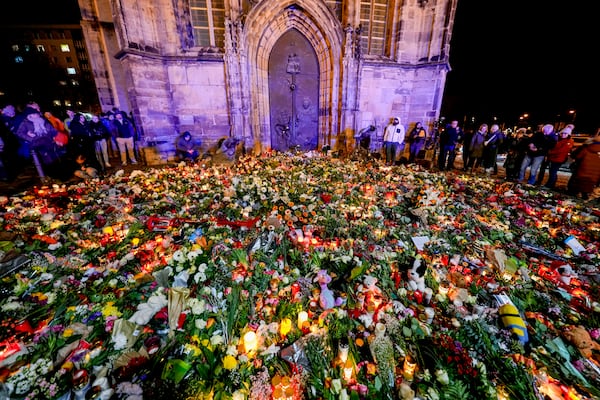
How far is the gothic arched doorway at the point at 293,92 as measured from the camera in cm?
1134

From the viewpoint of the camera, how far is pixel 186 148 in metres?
9.92

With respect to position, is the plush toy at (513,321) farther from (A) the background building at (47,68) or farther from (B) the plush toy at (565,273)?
(A) the background building at (47,68)

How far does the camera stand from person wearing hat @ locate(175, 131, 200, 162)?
9.91m

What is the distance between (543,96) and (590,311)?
124ft

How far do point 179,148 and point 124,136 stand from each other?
6.54ft

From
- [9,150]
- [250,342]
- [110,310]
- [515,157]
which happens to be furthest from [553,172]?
[9,150]

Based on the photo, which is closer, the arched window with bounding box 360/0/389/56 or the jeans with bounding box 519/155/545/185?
the jeans with bounding box 519/155/545/185

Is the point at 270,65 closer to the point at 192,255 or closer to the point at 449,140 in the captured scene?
the point at 449,140

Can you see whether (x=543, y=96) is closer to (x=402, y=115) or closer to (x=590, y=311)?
(x=402, y=115)

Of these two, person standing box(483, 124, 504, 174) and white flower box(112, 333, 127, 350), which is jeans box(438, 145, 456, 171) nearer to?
person standing box(483, 124, 504, 174)

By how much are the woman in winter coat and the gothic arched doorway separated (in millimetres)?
9764

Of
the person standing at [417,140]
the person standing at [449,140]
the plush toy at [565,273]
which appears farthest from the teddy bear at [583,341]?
the person standing at [417,140]

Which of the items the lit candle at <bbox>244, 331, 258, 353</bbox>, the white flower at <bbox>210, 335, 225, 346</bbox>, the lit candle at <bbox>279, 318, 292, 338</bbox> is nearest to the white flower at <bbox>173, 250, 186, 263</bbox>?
the white flower at <bbox>210, 335, 225, 346</bbox>

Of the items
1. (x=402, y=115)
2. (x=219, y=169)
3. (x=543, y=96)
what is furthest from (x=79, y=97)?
(x=543, y=96)
